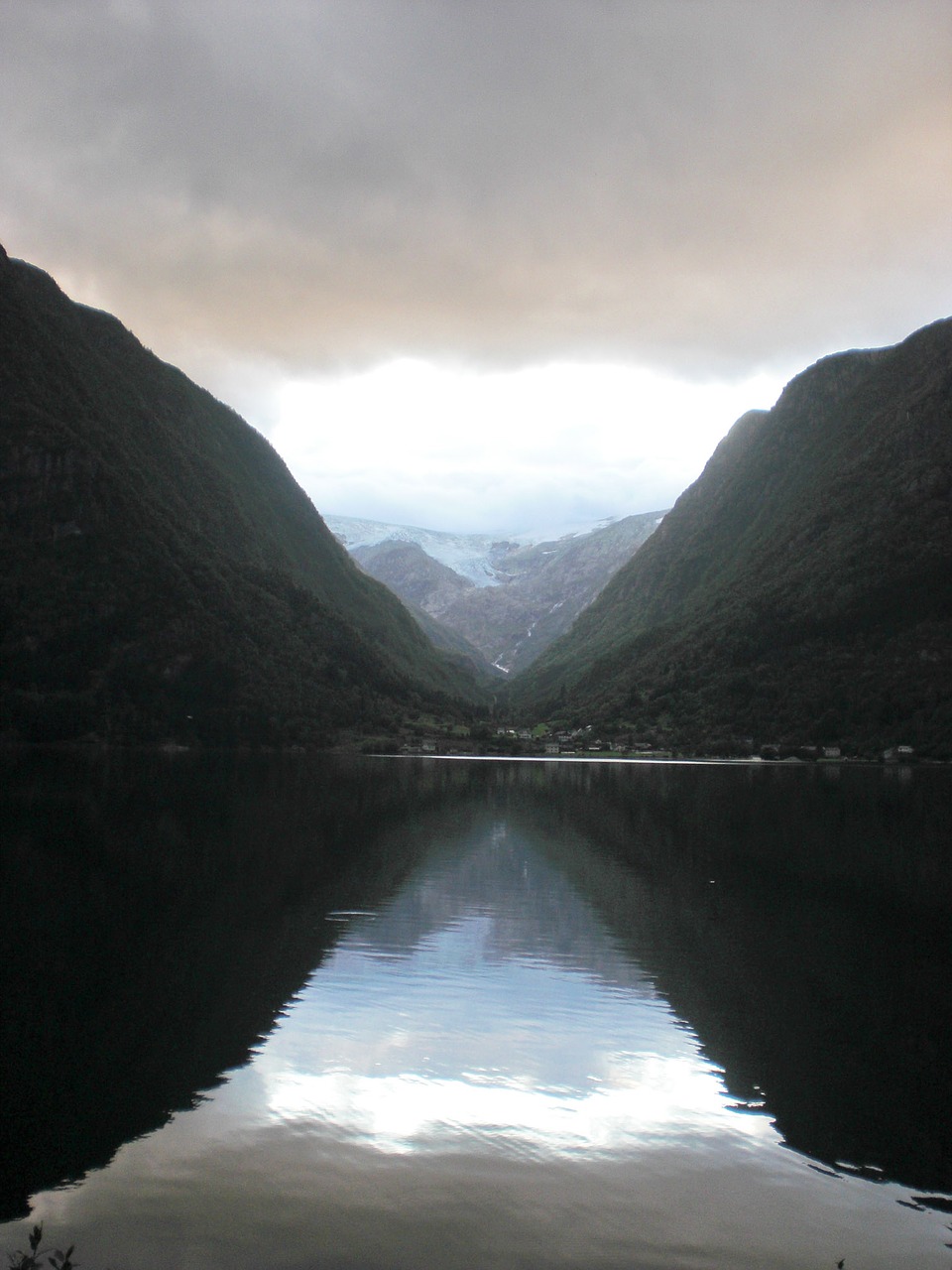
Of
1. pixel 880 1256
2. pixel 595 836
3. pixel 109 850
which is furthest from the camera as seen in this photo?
pixel 595 836

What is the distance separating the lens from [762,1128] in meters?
17.6

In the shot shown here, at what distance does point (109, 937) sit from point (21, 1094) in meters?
11.6

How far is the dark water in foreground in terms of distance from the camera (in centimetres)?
1391

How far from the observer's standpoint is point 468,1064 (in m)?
19.8

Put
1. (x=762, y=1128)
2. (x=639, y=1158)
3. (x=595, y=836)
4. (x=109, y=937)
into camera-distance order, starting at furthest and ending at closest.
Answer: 1. (x=595, y=836)
2. (x=109, y=937)
3. (x=762, y=1128)
4. (x=639, y=1158)

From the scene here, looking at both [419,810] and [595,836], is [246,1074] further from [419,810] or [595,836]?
[419,810]

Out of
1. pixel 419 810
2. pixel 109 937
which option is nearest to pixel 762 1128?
pixel 109 937

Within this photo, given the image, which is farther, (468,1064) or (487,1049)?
(487,1049)

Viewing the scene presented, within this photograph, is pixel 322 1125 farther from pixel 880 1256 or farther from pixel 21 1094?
pixel 880 1256

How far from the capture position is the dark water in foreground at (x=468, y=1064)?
45.6 feet

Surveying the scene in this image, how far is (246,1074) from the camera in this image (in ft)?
61.5

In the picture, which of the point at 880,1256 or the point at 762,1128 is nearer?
the point at 880,1256

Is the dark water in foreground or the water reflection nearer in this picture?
the dark water in foreground

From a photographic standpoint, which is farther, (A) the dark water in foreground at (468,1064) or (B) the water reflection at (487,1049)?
(B) the water reflection at (487,1049)
